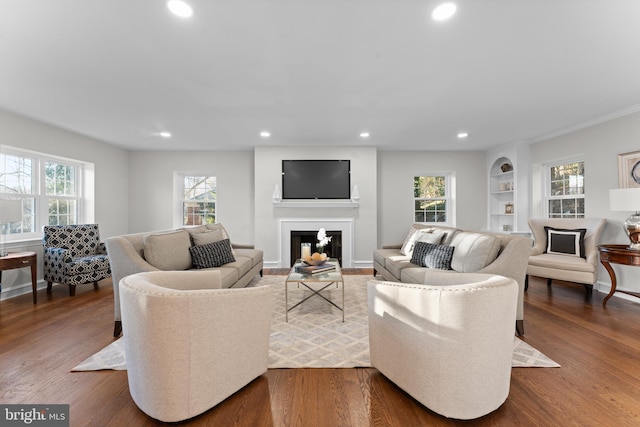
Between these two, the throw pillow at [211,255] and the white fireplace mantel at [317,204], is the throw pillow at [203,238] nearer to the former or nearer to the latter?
the throw pillow at [211,255]

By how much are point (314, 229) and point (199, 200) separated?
2635mm

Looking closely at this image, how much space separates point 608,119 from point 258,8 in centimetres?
472

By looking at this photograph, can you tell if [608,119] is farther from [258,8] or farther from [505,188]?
[258,8]

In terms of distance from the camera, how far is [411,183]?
5.94 metres

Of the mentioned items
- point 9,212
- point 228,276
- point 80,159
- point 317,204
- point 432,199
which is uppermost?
point 80,159

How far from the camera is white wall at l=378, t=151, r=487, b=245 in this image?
233 inches

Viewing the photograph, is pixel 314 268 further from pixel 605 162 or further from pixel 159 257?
pixel 605 162

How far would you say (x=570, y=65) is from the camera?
2404mm

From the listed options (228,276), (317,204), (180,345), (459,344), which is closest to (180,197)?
(317,204)

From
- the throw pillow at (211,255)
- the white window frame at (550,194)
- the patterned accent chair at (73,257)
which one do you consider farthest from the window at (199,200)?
the white window frame at (550,194)

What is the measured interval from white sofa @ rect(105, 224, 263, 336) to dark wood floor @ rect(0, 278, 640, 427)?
60 cm

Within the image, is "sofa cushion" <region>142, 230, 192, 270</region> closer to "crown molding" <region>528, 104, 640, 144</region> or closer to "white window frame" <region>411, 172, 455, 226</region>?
"white window frame" <region>411, 172, 455, 226</region>

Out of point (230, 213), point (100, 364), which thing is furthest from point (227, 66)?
point (230, 213)

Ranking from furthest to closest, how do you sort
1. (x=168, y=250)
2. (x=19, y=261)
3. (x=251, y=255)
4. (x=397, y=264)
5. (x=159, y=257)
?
(x=251, y=255), (x=397, y=264), (x=19, y=261), (x=168, y=250), (x=159, y=257)
